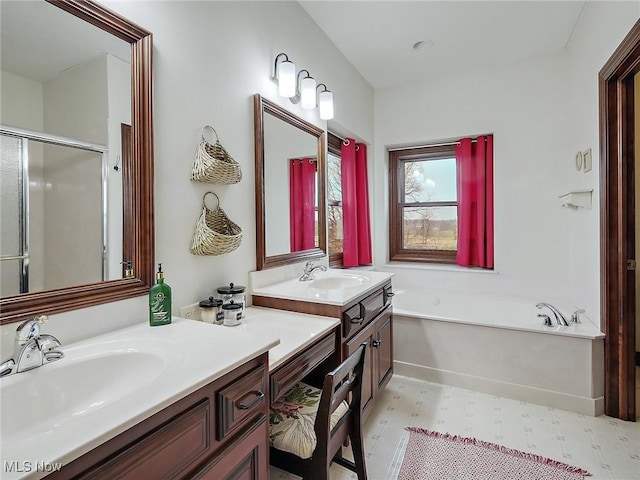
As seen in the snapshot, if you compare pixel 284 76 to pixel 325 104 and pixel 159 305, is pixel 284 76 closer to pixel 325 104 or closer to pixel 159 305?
pixel 325 104

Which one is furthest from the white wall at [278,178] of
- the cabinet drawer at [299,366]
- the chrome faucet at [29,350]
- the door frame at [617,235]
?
the door frame at [617,235]

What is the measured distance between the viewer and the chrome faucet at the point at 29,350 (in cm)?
81

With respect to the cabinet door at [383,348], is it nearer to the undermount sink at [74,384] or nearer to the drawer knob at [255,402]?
the drawer knob at [255,402]

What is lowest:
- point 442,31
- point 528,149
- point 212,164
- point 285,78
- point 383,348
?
point 383,348

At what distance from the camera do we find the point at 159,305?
1.18 metres

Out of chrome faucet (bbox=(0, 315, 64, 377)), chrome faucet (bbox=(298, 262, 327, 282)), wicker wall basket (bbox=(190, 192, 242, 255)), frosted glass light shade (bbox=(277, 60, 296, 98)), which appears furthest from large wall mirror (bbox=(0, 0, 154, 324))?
chrome faucet (bbox=(298, 262, 327, 282))

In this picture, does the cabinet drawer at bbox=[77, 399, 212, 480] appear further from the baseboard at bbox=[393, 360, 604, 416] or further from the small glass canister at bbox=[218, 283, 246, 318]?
the baseboard at bbox=[393, 360, 604, 416]

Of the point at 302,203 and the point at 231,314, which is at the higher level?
the point at 302,203

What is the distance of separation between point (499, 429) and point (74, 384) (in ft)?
7.03

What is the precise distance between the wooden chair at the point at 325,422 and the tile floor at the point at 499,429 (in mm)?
418

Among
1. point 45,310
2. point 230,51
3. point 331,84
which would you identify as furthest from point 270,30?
point 45,310

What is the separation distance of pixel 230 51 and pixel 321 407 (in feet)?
5.42

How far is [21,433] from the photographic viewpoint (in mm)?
708

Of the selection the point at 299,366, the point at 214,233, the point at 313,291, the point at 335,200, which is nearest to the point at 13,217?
the point at 214,233
